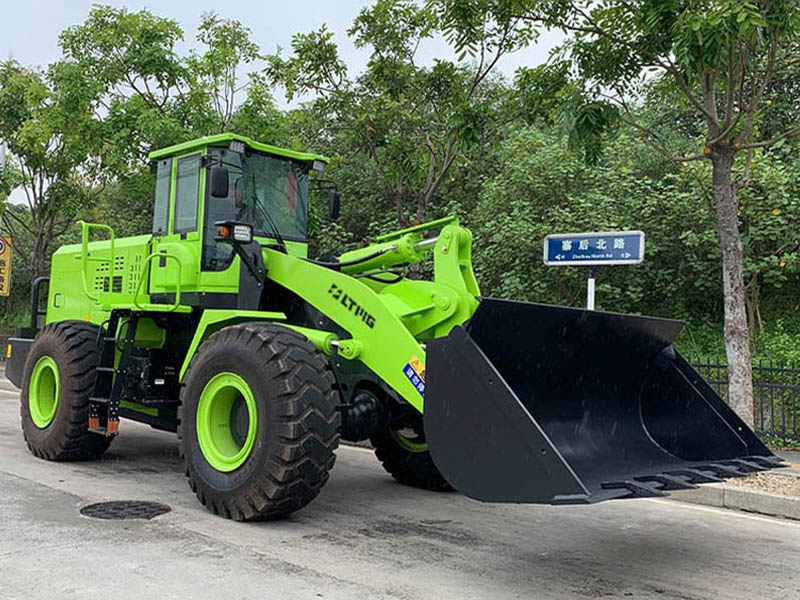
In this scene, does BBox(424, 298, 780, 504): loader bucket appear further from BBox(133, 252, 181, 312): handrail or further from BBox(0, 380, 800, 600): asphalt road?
BBox(133, 252, 181, 312): handrail

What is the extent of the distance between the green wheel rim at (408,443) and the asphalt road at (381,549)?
378mm

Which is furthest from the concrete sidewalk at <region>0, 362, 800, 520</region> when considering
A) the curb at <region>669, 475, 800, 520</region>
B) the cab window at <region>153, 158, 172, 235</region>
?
the cab window at <region>153, 158, 172, 235</region>

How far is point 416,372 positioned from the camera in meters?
→ 5.63

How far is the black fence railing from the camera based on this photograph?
10164mm

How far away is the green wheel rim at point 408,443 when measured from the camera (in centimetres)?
731

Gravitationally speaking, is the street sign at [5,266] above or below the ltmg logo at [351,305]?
above

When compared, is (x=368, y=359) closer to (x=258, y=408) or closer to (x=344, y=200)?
(x=258, y=408)

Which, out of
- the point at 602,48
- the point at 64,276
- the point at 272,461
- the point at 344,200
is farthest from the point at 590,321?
the point at 344,200

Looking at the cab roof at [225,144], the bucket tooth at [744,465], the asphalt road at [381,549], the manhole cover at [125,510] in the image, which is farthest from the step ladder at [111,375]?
the bucket tooth at [744,465]

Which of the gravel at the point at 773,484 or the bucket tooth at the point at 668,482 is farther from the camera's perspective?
the gravel at the point at 773,484

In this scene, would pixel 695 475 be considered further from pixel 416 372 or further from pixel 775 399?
pixel 775 399

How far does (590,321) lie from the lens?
18.3ft

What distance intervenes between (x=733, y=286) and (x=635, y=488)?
204 inches

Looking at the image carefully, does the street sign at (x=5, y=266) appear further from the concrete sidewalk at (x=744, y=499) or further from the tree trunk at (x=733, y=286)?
the concrete sidewalk at (x=744, y=499)
